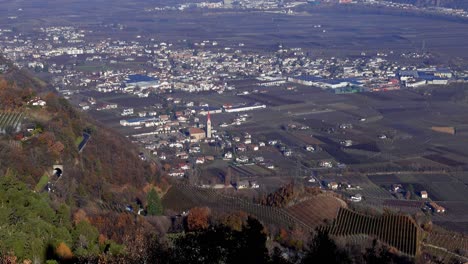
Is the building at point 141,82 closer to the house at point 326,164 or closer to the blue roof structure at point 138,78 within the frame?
the blue roof structure at point 138,78

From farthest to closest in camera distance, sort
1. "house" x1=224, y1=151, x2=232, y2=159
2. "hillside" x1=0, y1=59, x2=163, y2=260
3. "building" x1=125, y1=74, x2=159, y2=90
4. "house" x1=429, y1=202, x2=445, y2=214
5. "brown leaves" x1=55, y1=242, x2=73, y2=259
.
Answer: "building" x1=125, y1=74, x2=159, y2=90, "house" x1=224, y1=151, x2=232, y2=159, "house" x1=429, y1=202, x2=445, y2=214, "hillside" x1=0, y1=59, x2=163, y2=260, "brown leaves" x1=55, y1=242, x2=73, y2=259

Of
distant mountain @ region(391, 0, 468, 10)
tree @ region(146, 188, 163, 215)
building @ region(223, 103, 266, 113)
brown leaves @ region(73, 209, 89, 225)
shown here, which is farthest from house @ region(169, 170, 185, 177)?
distant mountain @ region(391, 0, 468, 10)

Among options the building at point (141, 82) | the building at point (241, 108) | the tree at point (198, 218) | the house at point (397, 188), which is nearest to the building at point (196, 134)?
the building at point (241, 108)

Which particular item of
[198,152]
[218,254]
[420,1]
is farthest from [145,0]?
[218,254]

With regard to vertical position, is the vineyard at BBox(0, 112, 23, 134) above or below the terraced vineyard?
above

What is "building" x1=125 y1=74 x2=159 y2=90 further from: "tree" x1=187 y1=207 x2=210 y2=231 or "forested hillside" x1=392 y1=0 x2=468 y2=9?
"forested hillside" x1=392 y1=0 x2=468 y2=9

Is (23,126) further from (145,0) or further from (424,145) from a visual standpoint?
(145,0)

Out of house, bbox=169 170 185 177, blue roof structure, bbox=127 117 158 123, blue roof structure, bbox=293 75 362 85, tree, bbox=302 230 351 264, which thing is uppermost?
tree, bbox=302 230 351 264
